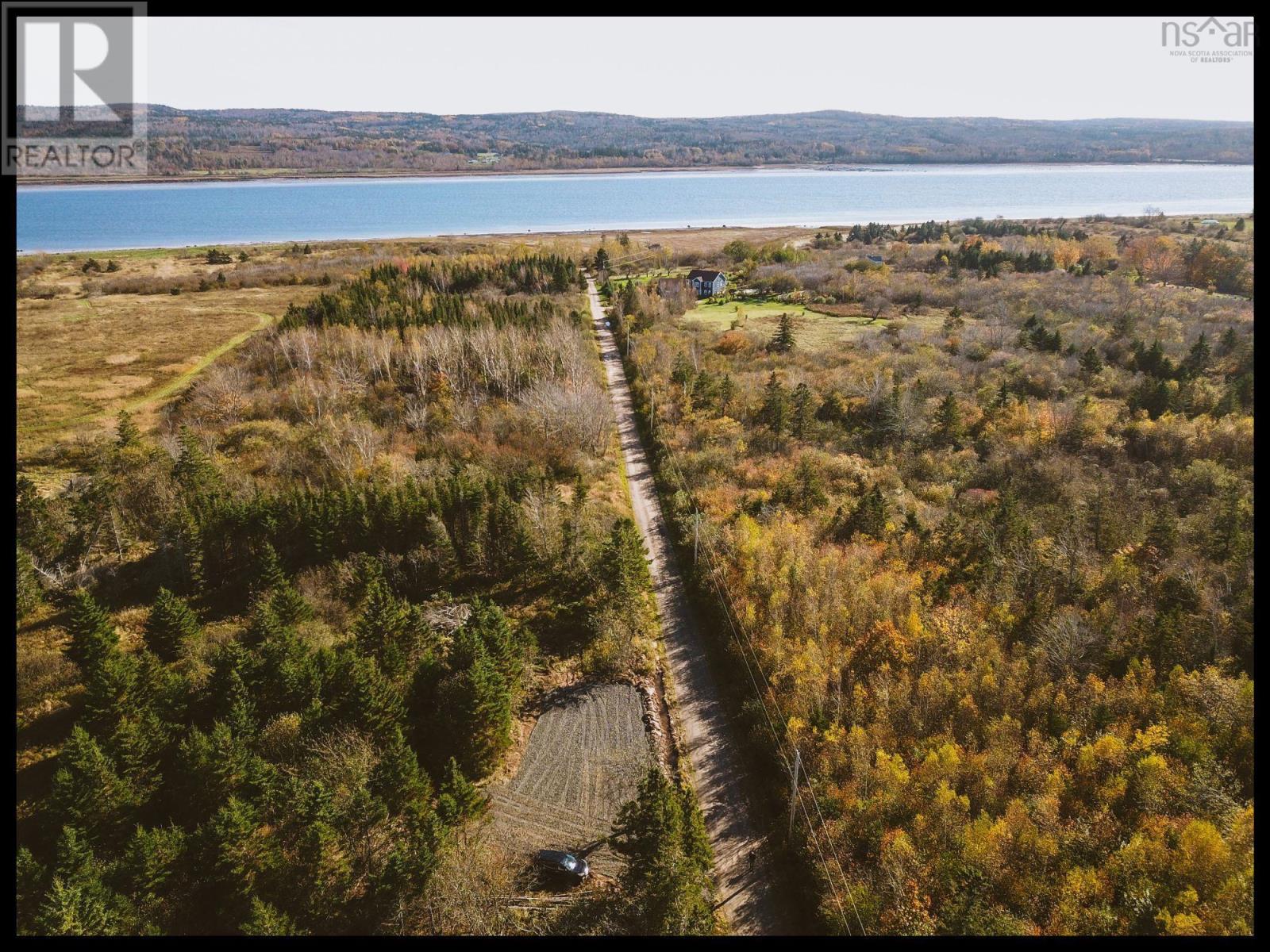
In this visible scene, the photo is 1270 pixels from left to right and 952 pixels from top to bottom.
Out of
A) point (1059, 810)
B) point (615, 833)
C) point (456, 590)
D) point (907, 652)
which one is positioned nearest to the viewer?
point (615, 833)

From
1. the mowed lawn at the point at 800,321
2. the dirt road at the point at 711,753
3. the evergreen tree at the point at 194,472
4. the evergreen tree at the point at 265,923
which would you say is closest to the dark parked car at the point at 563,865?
the dirt road at the point at 711,753

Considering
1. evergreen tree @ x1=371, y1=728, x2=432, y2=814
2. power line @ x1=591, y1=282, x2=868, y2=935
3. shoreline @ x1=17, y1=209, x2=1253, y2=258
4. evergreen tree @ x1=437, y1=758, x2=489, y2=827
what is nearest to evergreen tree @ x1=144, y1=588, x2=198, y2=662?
evergreen tree @ x1=371, y1=728, x2=432, y2=814

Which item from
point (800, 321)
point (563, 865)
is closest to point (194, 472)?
point (563, 865)

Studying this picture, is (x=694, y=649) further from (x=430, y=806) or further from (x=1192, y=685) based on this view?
(x=1192, y=685)

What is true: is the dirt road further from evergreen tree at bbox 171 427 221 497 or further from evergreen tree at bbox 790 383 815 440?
evergreen tree at bbox 171 427 221 497

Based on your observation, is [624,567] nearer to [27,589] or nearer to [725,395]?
[725,395]

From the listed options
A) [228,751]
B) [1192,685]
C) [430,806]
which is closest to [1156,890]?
[1192,685]
